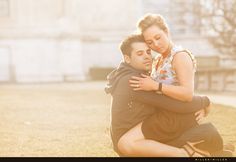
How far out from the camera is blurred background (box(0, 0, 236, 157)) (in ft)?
45.7

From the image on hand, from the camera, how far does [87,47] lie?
79.9ft

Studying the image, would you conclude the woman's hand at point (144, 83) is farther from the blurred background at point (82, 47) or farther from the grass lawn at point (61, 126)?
the blurred background at point (82, 47)

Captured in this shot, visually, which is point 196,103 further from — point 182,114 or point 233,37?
point 233,37

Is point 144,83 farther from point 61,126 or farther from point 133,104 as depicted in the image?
point 61,126

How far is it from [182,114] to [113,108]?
2.21ft

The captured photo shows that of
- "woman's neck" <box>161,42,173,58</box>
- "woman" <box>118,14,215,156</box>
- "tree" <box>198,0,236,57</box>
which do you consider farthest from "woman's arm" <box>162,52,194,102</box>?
"tree" <box>198,0,236,57</box>

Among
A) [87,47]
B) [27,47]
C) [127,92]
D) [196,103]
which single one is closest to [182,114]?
[196,103]

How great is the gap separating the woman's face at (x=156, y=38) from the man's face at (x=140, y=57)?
6 centimetres

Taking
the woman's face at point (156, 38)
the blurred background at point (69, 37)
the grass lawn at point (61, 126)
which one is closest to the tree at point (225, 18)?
the blurred background at point (69, 37)

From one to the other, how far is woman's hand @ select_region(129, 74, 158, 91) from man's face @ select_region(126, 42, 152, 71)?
0.15 metres

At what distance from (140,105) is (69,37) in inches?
709

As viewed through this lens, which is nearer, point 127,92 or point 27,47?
point 127,92

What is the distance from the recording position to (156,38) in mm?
4855

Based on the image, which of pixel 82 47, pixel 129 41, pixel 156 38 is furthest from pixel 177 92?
pixel 82 47
